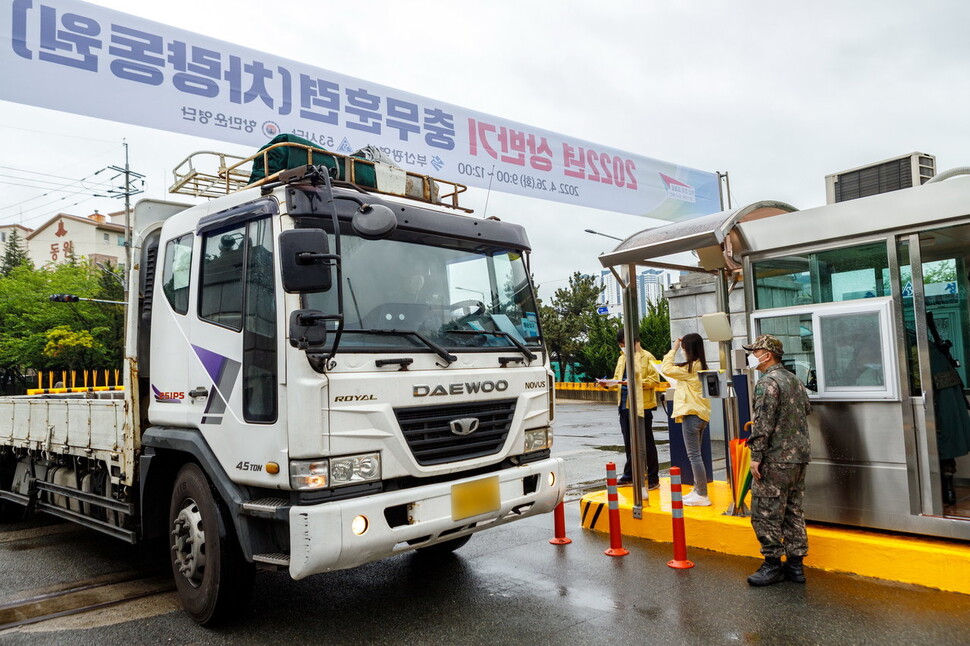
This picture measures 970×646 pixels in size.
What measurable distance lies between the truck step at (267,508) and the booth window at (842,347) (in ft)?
13.3

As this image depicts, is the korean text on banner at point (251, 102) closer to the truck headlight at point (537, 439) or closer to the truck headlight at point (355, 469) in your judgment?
the truck headlight at point (537, 439)

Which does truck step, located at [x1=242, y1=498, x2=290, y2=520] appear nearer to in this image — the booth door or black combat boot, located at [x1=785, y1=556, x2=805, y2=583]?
black combat boot, located at [x1=785, y1=556, x2=805, y2=583]

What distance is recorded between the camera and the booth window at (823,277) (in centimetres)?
519

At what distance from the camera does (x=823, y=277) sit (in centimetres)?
545

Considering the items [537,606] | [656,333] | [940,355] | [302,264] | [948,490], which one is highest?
[656,333]

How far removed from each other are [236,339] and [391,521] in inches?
55.6

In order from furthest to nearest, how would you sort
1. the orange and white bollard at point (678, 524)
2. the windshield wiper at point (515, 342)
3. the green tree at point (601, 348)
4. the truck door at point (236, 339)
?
the green tree at point (601, 348) < the orange and white bollard at point (678, 524) < the windshield wiper at point (515, 342) < the truck door at point (236, 339)

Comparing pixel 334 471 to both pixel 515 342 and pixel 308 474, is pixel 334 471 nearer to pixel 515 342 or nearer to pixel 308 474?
pixel 308 474

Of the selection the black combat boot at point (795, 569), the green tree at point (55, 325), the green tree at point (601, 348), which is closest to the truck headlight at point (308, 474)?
the black combat boot at point (795, 569)

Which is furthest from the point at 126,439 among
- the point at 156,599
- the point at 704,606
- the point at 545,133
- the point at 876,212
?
the point at 545,133

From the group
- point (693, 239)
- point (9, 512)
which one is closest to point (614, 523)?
point (693, 239)

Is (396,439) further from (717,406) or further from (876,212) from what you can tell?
(717,406)

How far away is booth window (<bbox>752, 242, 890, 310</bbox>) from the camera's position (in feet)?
17.0

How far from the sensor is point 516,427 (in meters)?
4.54
